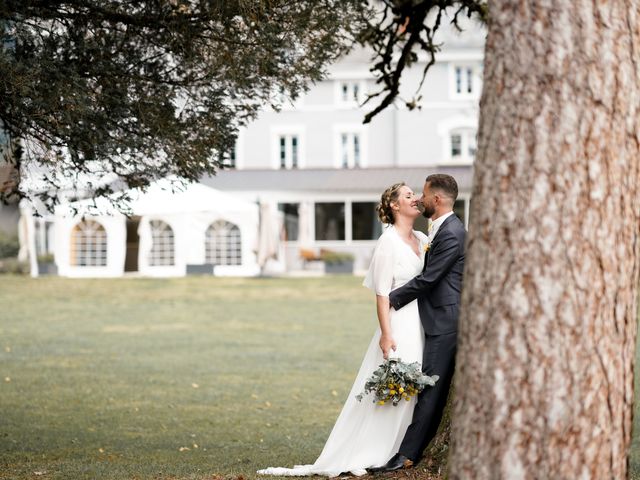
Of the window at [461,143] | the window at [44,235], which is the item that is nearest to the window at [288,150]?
the window at [461,143]

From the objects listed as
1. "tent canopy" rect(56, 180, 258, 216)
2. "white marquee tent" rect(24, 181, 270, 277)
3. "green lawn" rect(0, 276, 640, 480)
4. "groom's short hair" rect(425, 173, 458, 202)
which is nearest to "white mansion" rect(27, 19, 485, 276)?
"white marquee tent" rect(24, 181, 270, 277)

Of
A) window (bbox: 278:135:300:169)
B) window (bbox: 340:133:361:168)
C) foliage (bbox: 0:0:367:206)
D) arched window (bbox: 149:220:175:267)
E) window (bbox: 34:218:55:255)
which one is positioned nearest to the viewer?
foliage (bbox: 0:0:367:206)

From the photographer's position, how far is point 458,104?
122 feet

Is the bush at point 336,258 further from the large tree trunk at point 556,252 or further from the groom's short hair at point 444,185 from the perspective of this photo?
the large tree trunk at point 556,252

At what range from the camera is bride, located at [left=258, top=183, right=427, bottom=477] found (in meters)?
5.90

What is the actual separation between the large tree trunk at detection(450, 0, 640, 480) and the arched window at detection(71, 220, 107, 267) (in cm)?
2964

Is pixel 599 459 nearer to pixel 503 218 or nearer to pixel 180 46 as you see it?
pixel 503 218

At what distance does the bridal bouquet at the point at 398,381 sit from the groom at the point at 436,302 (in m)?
0.11

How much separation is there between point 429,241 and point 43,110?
2481 mm

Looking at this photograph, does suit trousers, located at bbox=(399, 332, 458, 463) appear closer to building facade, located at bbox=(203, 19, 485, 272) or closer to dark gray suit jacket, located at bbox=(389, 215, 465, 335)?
dark gray suit jacket, located at bbox=(389, 215, 465, 335)

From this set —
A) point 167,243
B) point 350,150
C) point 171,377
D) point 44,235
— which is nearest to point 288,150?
point 350,150

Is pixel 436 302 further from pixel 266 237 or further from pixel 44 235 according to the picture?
pixel 44 235

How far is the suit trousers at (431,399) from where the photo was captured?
18.9 ft

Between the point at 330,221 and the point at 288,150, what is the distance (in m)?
3.39
